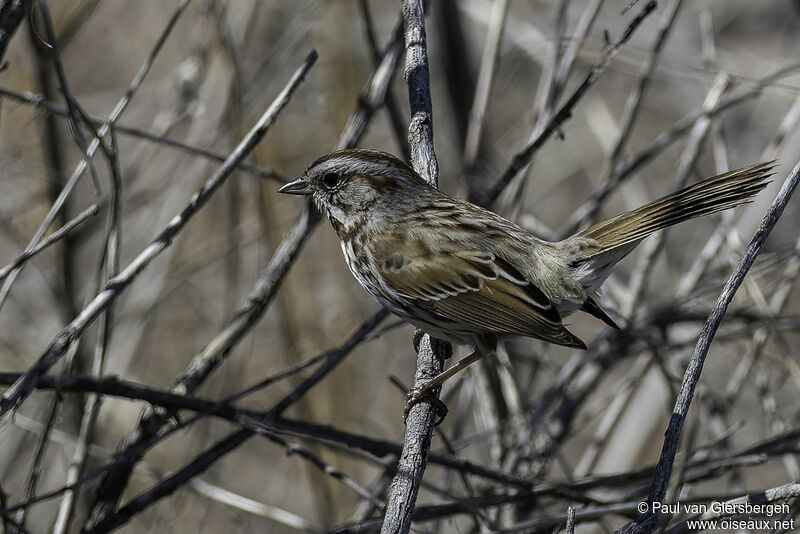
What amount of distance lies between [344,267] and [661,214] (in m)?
3.57

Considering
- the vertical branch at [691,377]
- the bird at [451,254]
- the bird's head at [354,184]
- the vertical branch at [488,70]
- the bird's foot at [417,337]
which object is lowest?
the vertical branch at [691,377]

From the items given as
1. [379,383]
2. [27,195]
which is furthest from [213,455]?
[379,383]

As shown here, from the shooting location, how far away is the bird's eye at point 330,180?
134 inches

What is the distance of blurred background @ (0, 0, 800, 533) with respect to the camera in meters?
3.83

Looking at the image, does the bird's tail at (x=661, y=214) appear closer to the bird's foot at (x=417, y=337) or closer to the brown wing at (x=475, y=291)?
the brown wing at (x=475, y=291)

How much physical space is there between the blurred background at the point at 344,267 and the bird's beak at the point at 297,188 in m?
0.31

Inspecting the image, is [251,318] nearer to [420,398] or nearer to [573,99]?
[420,398]

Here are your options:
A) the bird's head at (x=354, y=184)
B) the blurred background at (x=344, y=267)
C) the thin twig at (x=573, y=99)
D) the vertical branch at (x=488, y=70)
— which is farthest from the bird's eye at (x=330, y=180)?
the vertical branch at (x=488, y=70)

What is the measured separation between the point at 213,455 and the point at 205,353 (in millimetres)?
414

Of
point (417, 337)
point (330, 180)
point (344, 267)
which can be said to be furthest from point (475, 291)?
point (344, 267)

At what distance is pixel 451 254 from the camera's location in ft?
11.1

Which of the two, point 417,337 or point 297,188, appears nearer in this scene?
point 297,188

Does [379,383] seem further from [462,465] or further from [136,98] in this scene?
[462,465]

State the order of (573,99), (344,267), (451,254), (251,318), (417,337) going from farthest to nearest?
(344,267)
(417,337)
(451,254)
(251,318)
(573,99)
